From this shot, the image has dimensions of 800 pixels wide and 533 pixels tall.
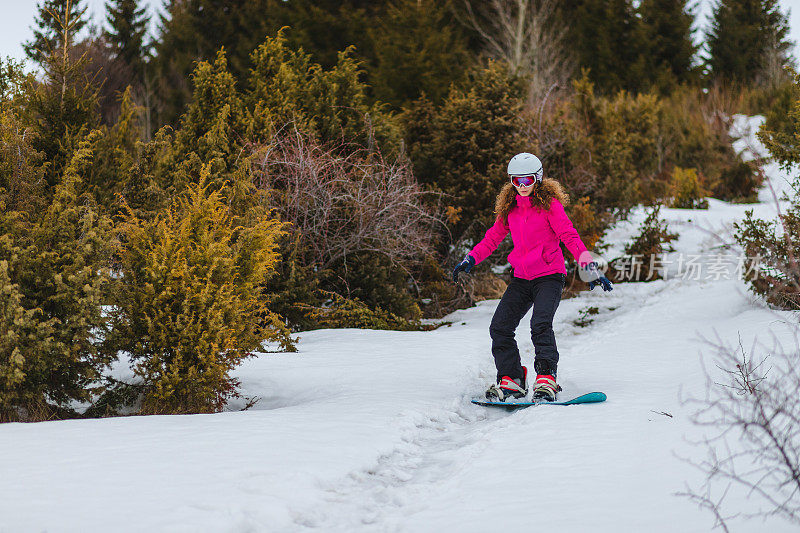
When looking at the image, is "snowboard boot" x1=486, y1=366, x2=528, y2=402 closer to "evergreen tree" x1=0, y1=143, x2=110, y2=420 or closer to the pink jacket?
the pink jacket

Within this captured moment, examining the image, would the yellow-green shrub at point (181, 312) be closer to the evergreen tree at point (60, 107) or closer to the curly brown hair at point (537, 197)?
the curly brown hair at point (537, 197)

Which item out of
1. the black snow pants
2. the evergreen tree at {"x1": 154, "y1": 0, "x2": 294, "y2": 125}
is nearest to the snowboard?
the black snow pants

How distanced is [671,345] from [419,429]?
3.92 metres

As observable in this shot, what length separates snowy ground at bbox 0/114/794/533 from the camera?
9.78 feet

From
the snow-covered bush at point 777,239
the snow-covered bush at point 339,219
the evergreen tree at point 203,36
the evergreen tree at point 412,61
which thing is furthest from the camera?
the evergreen tree at point 203,36

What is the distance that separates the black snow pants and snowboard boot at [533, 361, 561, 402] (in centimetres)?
3

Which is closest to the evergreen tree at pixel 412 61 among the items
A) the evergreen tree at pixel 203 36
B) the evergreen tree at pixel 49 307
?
the evergreen tree at pixel 203 36

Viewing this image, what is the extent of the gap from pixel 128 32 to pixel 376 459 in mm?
36547

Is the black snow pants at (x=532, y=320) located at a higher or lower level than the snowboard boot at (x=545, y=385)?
higher

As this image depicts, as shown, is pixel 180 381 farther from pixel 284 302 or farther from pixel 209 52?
pixel 209 52

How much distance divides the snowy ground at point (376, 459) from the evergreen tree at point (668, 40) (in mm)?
30749

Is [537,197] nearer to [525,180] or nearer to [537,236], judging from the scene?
[525,180]

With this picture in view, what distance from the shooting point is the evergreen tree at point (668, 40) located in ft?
112

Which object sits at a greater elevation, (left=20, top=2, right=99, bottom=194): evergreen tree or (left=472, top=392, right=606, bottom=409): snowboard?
(left=20, top=2, right=99, bottom=194): evergreen tree
